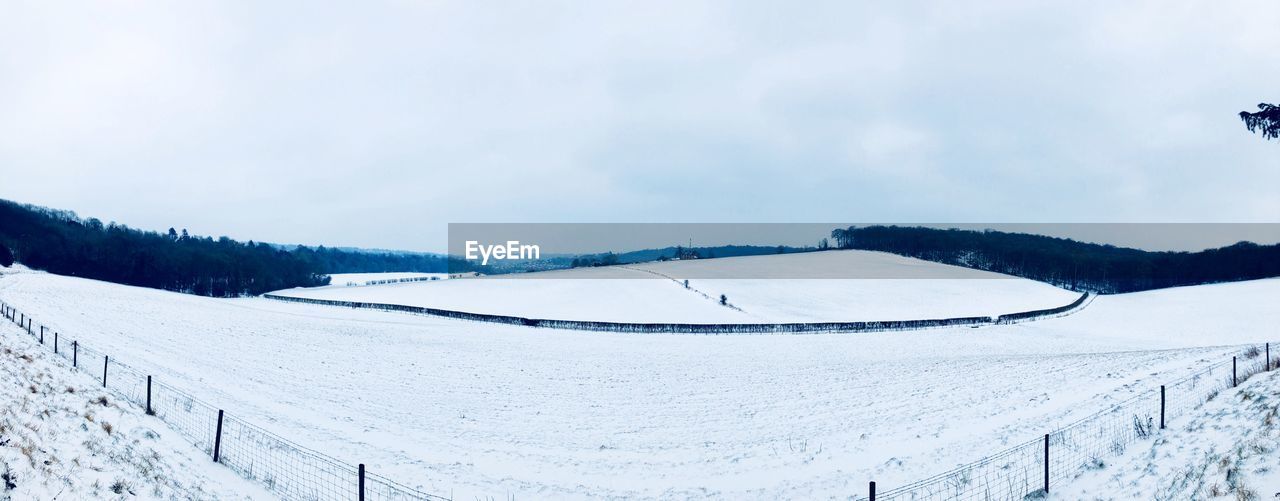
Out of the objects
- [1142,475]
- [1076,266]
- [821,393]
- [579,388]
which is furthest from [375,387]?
[1076,266]

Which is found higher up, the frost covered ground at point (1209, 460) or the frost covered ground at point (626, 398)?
the frost covered ground at point (1209, 460)

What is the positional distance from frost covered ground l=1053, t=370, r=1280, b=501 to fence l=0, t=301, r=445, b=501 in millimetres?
10147

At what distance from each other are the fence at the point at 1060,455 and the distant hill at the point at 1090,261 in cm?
10008

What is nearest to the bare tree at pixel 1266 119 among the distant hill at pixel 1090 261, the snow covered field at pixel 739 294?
the snow covered field at pixel 739 294

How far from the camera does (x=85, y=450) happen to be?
8305 millimetres

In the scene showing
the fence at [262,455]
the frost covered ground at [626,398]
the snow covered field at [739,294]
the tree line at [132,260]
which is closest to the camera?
the fence at [262,455]

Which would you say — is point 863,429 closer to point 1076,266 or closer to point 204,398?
point 204,398

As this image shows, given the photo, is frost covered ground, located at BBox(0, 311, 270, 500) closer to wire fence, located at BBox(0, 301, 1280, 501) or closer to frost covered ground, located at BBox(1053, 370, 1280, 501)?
wire fence, located at BBox(0, 301, 1280, 501)

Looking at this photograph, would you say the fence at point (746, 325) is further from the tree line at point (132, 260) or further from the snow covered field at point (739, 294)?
the tree line at point (132, 260)

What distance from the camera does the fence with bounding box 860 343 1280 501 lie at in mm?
10055

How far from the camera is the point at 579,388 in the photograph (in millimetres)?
22031

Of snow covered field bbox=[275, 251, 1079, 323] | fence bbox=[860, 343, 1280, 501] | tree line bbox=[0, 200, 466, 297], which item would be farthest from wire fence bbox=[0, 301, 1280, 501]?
tree line bbox=[0, 200, 466, 297]

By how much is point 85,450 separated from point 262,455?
13.8 feet

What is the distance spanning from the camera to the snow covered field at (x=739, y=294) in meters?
55.3
